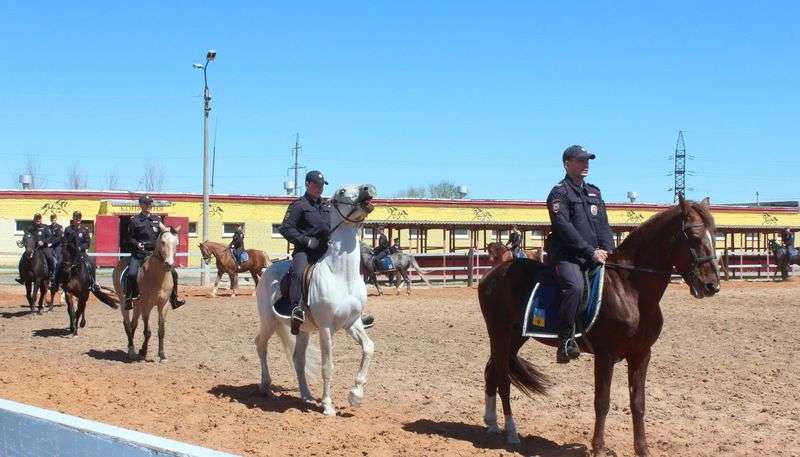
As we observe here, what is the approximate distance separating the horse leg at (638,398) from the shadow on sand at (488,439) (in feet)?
1.53

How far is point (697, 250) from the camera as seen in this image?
21.7ft

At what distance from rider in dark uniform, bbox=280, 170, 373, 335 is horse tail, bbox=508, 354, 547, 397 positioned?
2.20 meters

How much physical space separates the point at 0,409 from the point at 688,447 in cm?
557

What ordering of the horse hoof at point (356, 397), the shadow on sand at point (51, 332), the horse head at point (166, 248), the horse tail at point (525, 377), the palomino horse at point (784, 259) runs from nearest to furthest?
the horse tail at point (525, 377) → the horse hoof at point (356, 397) → the horse head at point (166, 248) → the shadow on sand at point (51, 332) → the palomino horse at point (784, 259)

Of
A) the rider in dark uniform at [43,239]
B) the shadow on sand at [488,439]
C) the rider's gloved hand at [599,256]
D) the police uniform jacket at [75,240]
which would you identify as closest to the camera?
the rider's gloved hand at [599,256]

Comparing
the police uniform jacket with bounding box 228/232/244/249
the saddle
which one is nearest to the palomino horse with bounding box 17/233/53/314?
the police uniform jacket with bounding box 228/232/244/249

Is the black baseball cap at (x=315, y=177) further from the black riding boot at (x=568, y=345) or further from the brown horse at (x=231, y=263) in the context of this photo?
the brown horse at (x=231, y=263)

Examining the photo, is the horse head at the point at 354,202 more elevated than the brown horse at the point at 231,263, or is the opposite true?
the horse head at the point at 354,202

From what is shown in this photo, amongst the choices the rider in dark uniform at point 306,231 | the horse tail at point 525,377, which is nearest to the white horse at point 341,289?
the rider in dark uniform at point 306,231

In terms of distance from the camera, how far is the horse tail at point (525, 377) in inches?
303

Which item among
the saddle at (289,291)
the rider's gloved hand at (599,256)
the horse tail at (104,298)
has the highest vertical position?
the rider's gloved hand at (599,256)

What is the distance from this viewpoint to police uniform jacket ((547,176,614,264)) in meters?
6.81

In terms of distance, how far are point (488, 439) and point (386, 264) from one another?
66.0 ft

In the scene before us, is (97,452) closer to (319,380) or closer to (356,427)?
(356,427)
